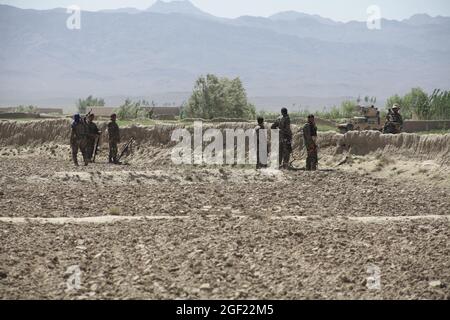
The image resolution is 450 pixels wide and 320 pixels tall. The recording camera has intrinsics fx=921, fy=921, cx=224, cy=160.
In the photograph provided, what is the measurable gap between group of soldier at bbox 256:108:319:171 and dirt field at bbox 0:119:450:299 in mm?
849

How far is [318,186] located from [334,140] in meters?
6.63

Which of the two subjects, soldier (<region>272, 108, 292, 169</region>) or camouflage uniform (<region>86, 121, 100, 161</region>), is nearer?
soldier (<region>272, 108, 292, 169</region>)

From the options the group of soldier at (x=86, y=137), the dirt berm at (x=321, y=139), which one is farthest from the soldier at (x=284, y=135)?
the group of soldier at (x=86, y=137)

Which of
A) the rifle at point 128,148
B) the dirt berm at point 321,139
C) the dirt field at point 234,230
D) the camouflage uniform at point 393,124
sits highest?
the camouflage uniform at point 393,124

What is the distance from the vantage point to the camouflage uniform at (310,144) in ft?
80.4

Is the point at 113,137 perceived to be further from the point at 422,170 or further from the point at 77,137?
the point at 422,170

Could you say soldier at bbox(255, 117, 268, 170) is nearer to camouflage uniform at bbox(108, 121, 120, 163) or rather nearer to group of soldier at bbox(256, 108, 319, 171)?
group of soldier at bbox(256, 108, 319, 171)

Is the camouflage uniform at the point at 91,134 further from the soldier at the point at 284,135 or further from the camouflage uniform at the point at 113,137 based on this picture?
the soldier at the point at 284,135

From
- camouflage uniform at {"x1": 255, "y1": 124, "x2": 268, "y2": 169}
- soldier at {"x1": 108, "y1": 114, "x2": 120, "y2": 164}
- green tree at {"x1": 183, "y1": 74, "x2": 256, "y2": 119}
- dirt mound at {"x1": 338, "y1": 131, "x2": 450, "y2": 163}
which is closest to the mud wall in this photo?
dirt mound at {"x1": 338, "y1": 131, "x2": 450, "y2": 163}

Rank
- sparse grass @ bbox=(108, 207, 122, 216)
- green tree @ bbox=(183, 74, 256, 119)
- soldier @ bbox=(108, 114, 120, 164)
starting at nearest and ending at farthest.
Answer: sparse grass @ bbox=(108, 207, 122, 216), soldier @ bbox=(108, 114, 120, 164), green tree @ bbox=(183, 74, 256, 119)

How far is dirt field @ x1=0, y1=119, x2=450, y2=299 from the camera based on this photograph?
447 inches

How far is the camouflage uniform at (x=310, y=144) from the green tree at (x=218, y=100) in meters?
32.4
